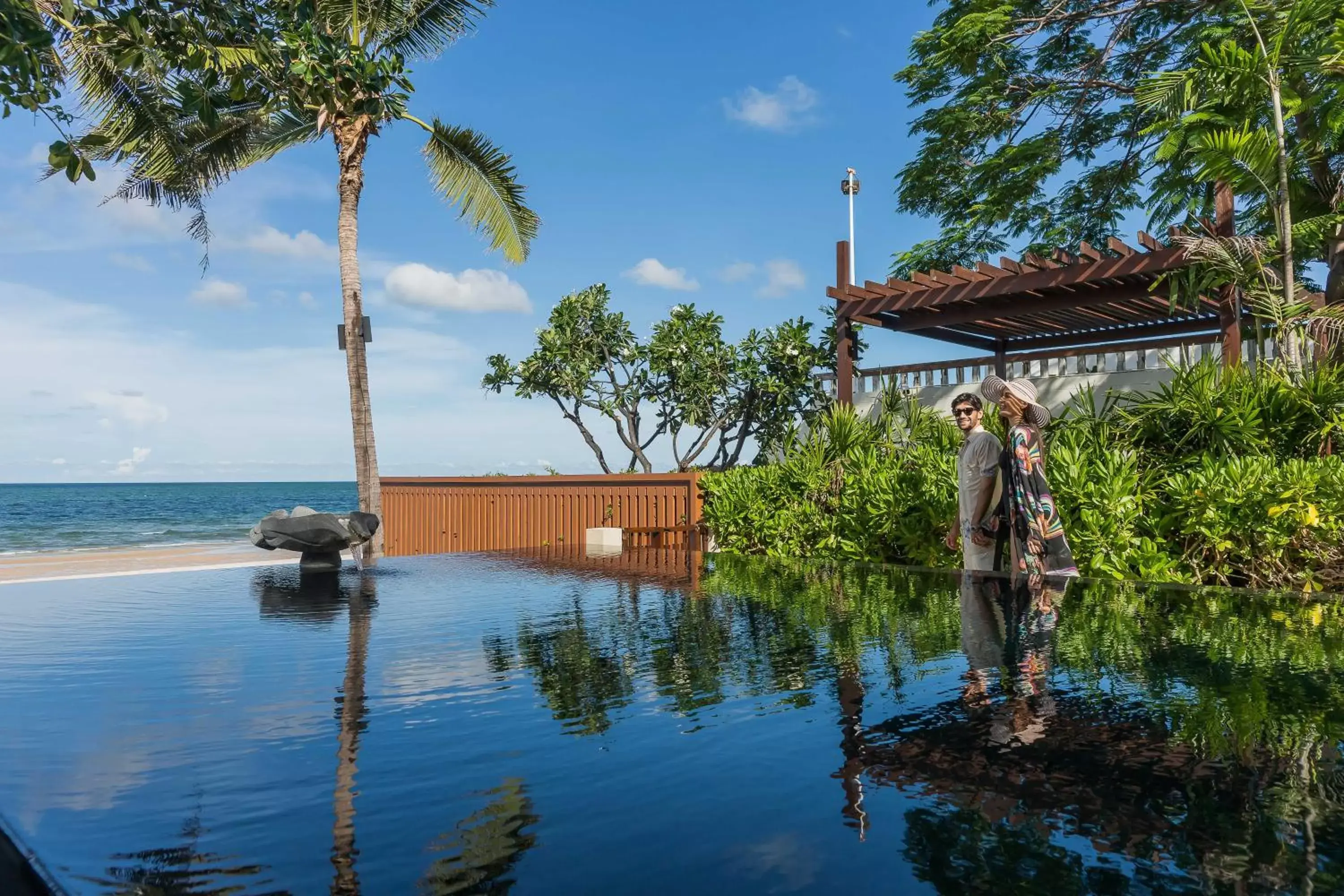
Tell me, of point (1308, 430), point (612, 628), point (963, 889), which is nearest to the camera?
point (963, 889)

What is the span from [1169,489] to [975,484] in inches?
90.9

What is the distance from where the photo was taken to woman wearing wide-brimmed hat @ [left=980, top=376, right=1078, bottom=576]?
6.12m

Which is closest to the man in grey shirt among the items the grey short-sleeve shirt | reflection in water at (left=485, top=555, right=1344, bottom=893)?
the grey short-sleeve shirt

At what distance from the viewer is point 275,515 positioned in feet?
27.3

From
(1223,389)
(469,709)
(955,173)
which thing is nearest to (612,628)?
(469,709)

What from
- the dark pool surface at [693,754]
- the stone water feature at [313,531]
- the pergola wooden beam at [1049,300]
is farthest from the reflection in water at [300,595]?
the pergola wooden beam at [1049,300]

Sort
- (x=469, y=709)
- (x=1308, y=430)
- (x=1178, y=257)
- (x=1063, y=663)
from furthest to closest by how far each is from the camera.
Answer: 1. (x=1178, y=257)
2. (x=1308, y=430)
3. (x=1063, y=663)
4. (x=469, y=709)

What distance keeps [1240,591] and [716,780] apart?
5.63 meters

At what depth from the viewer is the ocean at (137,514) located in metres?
38.9

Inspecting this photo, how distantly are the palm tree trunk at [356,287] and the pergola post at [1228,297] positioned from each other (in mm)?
11554

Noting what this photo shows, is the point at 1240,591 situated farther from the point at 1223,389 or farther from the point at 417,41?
the point at 417,41

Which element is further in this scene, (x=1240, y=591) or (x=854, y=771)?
(x=1240, y=591)

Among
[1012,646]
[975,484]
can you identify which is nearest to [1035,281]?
[975,484]

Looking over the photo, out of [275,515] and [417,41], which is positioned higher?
[417,41]
